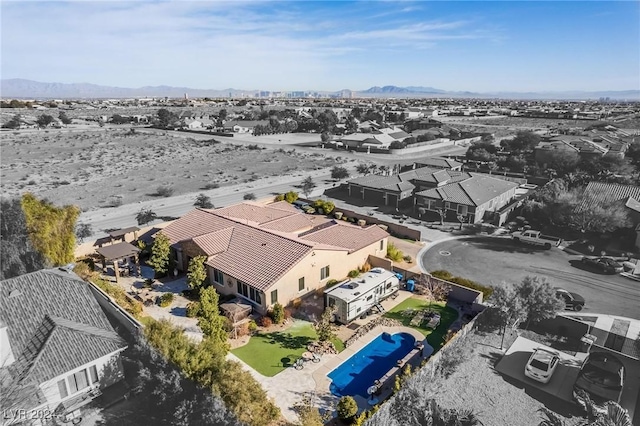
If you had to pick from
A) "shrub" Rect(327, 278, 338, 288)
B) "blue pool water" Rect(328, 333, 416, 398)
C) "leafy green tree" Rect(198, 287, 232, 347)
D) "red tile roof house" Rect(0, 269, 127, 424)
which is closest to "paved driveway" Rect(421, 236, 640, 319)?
"shrub" Rect(327, 278, 338, 288)

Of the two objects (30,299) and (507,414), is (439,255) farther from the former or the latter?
(30,299)

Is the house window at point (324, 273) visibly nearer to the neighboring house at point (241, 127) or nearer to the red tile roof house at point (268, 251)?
the red tile roof house at point (268, 251)

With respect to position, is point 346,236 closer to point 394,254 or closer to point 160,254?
point 394,254

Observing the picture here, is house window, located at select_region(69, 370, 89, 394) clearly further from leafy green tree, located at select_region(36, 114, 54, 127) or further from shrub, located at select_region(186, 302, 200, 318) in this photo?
leafy green tree, located at select_region(36, 114, 54, 127)

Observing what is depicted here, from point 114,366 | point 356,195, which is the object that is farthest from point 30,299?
point 356,195

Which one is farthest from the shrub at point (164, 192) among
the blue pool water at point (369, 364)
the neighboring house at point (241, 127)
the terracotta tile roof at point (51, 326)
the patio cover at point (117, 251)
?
the neighboring house at point (241, 127)

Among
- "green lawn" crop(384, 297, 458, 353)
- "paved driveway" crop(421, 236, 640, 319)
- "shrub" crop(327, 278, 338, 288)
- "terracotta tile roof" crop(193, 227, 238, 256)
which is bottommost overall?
"green lawn" crop(384, 297, 458, 353)
